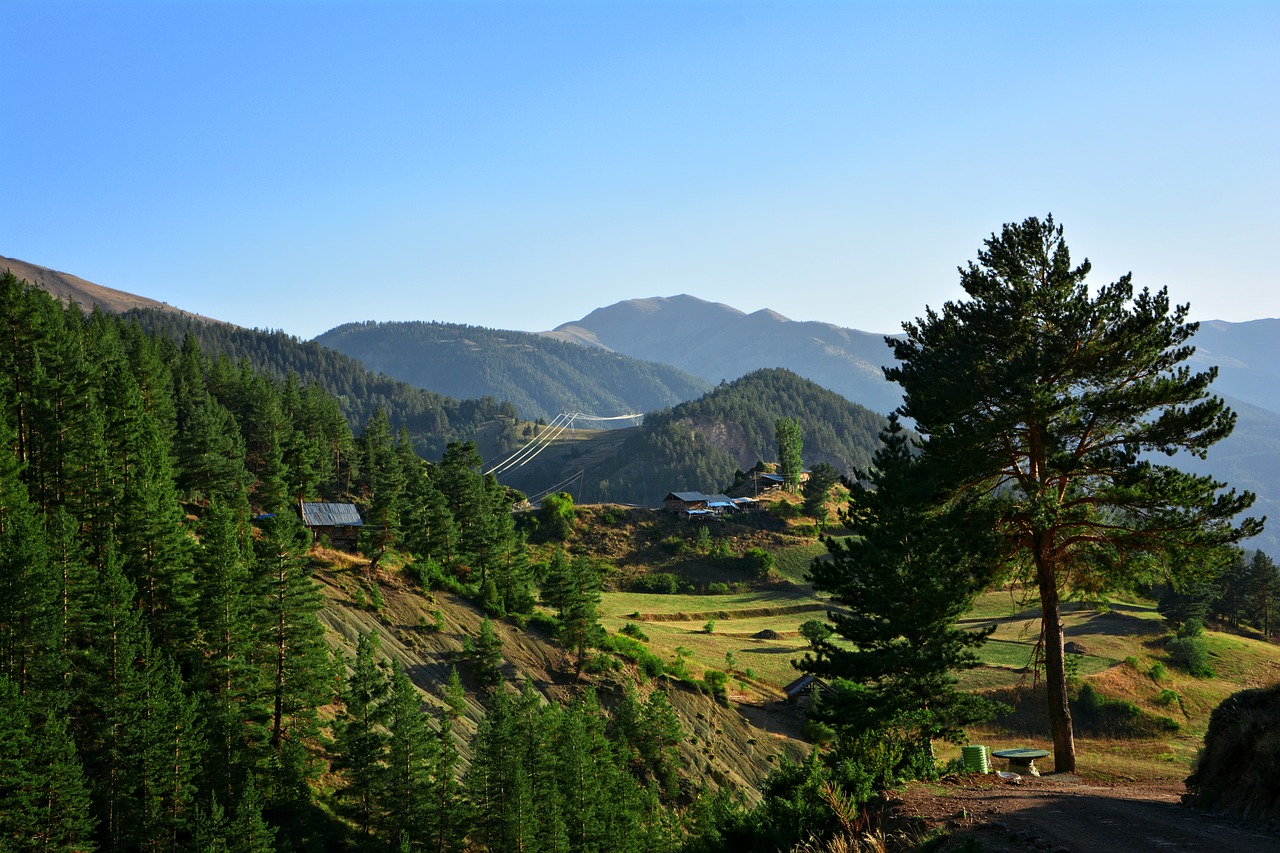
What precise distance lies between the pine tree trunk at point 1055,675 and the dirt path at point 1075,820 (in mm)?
4507

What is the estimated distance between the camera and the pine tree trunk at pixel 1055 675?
27.6 meters

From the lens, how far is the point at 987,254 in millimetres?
29594

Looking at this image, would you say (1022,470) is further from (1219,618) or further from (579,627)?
(1219,618)

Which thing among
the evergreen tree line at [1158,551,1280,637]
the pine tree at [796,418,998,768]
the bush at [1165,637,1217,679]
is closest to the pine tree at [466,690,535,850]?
the pine tree at [796,418,998,768]

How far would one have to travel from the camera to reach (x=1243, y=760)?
1958cm

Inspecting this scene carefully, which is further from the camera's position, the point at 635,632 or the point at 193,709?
the point at 635,632

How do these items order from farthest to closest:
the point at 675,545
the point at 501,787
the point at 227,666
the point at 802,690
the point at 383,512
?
the point at 675,545
the point at 802,690
the point at 383,512
the point at 227,666
the point at 501,787

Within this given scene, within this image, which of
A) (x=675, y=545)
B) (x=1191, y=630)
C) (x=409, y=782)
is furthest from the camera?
(x=675, y=545)

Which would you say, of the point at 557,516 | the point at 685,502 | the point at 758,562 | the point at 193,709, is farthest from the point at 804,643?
the point at 193,709

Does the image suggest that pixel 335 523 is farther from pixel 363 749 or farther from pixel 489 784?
pixel 489 784

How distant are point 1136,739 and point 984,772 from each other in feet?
162

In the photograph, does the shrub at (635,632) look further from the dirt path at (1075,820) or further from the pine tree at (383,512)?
the dirt path at (1075,820)

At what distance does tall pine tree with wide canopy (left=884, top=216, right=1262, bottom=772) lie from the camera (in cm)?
2666

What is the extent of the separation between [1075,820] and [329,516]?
67.5 meters
